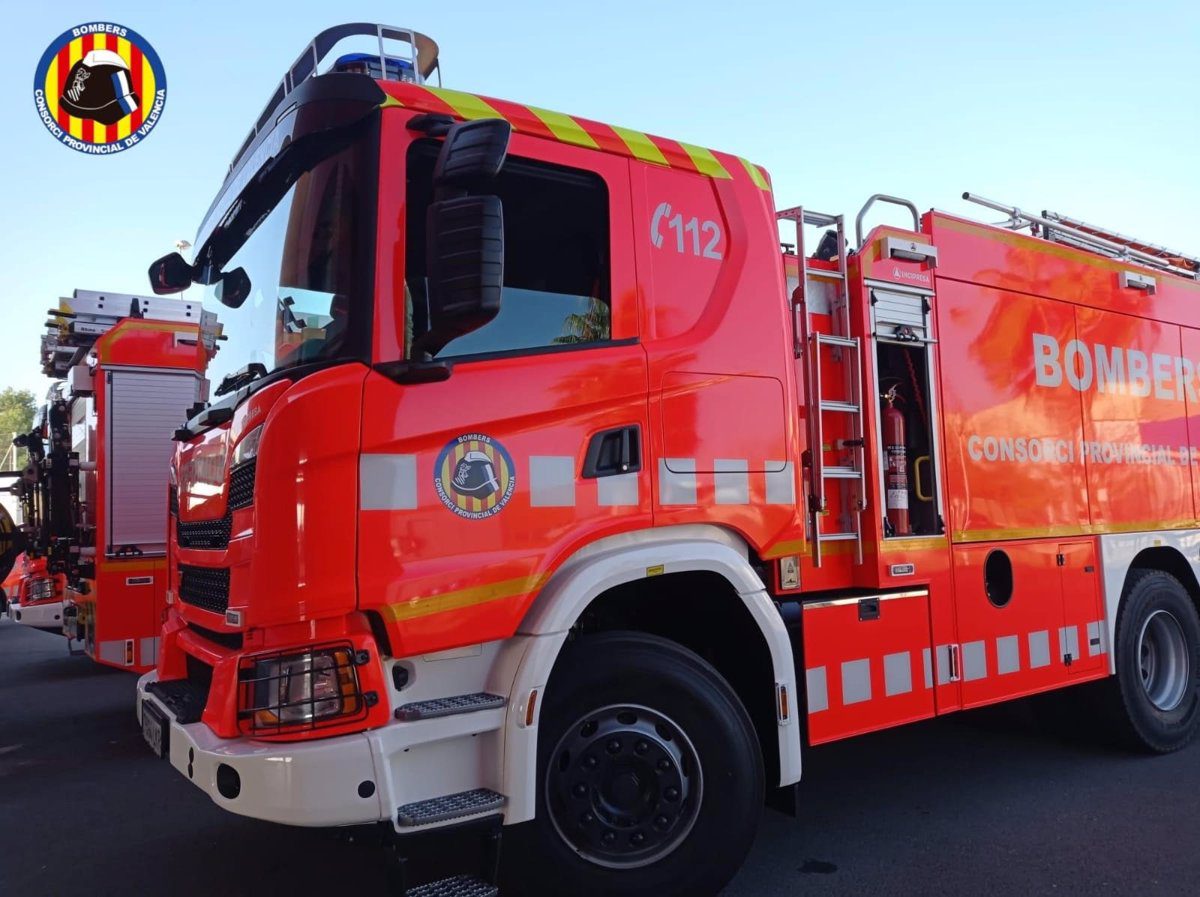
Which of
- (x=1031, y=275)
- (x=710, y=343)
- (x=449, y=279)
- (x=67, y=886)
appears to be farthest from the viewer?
(x=1031, y=275)

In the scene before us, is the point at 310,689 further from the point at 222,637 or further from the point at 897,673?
the point at 897,673

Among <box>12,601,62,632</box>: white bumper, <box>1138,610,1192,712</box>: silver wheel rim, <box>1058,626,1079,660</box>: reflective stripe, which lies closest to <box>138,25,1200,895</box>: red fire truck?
<box>1058,626,1079,660</box>: reflective stripe

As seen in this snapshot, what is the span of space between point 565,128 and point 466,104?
379 mm

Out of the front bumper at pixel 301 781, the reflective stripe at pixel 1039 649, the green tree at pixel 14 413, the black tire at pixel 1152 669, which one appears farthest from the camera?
the green tree at pixel 14 413

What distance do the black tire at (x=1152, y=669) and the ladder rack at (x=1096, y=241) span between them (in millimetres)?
1998

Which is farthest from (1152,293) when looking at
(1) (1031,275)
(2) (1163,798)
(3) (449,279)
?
(3) (449,279)

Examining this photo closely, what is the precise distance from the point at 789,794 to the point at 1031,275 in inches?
123

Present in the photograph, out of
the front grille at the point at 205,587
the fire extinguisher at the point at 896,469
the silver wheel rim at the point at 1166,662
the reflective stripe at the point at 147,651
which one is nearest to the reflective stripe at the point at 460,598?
the front grille at the point at 205,587

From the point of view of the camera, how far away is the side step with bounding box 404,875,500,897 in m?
2.67

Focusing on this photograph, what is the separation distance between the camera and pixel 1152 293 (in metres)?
5.74

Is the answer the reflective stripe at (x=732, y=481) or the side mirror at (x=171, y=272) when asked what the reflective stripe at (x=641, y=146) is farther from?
the side mirror at (x=171, y=272)

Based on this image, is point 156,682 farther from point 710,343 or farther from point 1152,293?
point 1152,293

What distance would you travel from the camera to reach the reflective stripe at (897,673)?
3.94 m

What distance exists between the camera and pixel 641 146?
11.4 feet
